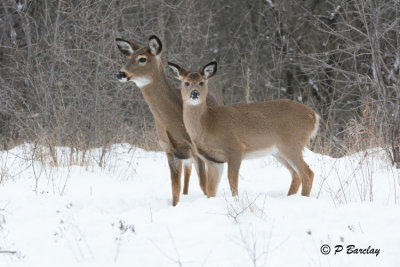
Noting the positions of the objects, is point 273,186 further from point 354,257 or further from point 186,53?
point 186,53

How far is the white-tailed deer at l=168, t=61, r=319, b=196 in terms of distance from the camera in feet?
21.2

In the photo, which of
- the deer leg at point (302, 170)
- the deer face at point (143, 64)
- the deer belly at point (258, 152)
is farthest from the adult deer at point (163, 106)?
the deer leg at point (302, 170)

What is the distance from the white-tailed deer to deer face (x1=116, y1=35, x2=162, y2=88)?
0.34 m

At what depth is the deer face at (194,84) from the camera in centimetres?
645

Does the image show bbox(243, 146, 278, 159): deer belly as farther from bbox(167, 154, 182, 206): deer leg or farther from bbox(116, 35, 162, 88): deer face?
bbox(116, 35, 162, 88): deer face

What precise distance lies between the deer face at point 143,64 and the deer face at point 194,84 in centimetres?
34

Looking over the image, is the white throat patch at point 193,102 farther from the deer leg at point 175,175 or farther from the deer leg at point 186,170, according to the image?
the deer leg at point 186,170

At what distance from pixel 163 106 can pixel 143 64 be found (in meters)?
0.56

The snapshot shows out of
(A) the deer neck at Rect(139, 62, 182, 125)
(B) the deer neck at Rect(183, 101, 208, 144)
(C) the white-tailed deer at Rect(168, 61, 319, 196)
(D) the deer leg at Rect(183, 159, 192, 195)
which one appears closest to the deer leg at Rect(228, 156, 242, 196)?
(C) the white-tailed deer at Rect(168, 61, 319, 196)

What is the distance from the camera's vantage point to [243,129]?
6645 mm

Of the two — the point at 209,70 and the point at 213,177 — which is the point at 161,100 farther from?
the point at 213,177

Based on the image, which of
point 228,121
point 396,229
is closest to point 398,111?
point 228,121

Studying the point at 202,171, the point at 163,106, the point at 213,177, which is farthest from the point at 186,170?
the point at 163,106

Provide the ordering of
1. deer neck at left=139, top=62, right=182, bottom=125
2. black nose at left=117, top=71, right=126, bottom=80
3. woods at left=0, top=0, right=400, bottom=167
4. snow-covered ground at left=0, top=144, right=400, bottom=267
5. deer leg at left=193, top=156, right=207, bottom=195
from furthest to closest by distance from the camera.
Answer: woods at left=0, top=0, right=400, bottom=167, deer leg at left=193, top=156, right=207, bottom=195, deer neck at left=139, top=62, right=182, bottom=125, black nose at left=117, top=71, right=126, bottom=80, snow-covered ground at left=0, top=144, right=400, bottom=267
